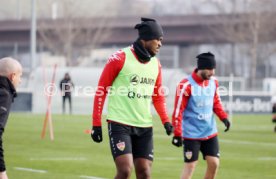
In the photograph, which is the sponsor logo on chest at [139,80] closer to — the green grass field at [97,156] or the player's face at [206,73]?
the player's face at [206,73]

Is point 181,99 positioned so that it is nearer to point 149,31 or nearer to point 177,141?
point 177,141

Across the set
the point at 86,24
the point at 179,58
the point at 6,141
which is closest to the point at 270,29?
the point at 86,24

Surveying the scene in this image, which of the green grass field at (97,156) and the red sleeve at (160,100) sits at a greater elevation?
the red sleeve at (160,100)

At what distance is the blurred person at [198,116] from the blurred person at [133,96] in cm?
181

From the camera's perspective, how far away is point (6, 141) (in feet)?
82.1

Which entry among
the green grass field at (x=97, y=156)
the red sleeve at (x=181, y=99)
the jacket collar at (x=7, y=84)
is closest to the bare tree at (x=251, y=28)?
the green grass field at (x=97, y=156)

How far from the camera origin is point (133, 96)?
11273 mm

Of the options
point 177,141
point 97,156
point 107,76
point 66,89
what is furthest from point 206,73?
point 66,89

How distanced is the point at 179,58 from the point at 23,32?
21263 millimetres

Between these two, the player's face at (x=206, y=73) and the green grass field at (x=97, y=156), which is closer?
the player's face at (x=206, y=73)

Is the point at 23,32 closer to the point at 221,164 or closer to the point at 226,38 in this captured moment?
the point at 226,38

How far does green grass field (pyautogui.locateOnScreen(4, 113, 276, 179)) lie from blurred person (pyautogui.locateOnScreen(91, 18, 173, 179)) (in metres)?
5.24

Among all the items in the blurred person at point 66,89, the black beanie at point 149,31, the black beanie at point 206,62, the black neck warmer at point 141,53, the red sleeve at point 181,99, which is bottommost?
the blurred person at point 66,89

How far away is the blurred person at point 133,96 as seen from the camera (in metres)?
11.1
